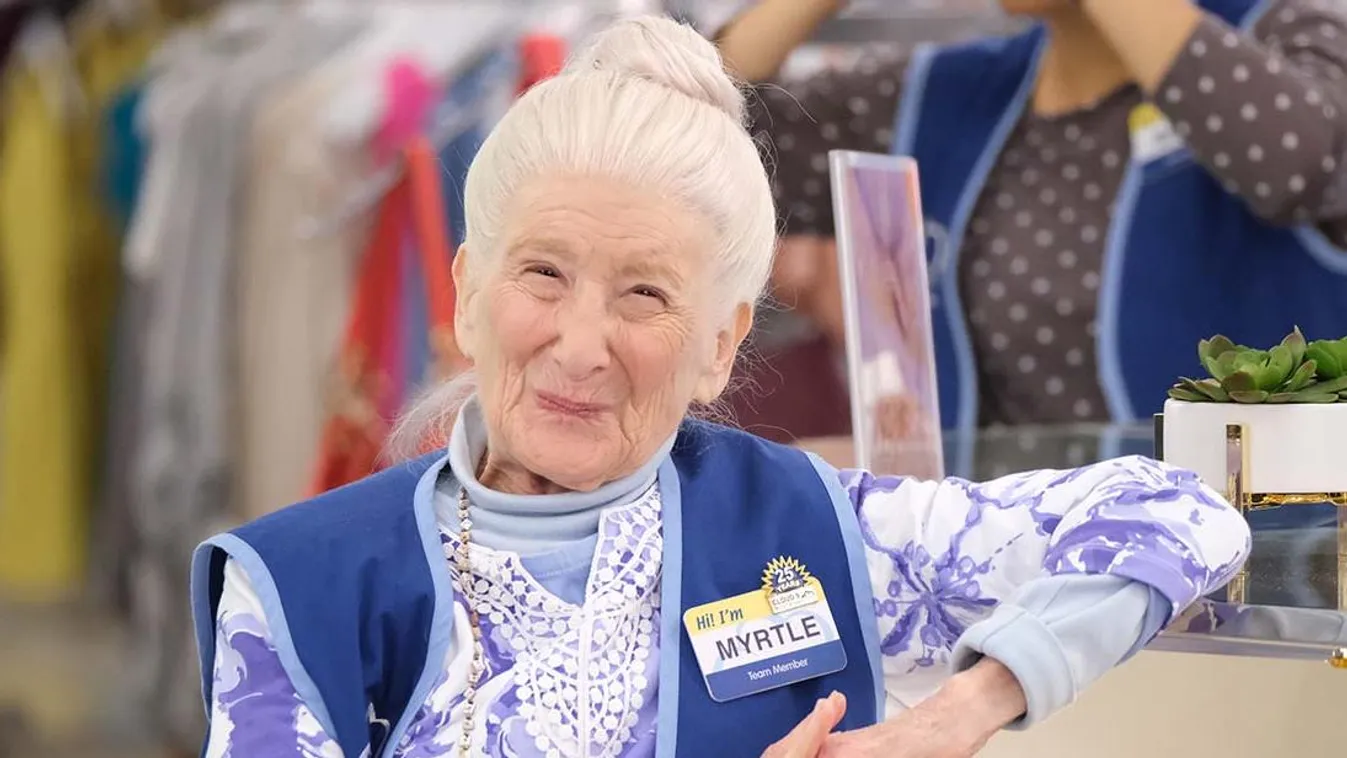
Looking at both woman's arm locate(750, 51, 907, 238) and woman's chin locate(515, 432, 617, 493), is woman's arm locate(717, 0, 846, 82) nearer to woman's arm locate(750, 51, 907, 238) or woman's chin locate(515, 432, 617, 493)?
woman's arm locate(750, 51, 907, 238)

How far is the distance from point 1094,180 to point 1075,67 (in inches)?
5.5

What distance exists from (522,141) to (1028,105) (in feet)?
4.33

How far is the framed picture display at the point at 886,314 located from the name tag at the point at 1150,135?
58 cm

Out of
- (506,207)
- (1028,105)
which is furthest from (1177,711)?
(1028,105)

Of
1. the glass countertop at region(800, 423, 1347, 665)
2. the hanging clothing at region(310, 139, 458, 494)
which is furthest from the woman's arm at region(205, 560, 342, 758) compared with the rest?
the hanging clothing at region(310, 139, 458, 494)

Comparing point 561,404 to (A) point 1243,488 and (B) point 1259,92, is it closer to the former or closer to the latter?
(A) point 1243,488

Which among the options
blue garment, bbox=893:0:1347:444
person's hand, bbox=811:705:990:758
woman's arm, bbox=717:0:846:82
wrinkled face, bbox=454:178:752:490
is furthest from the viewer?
woman's arm, bbox=717:0:846:82

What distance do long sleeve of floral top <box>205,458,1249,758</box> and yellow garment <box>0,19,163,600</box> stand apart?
1495 mm

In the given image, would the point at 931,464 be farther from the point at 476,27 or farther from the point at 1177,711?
the point at 476,27

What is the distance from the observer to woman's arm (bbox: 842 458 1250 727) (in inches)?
33.4

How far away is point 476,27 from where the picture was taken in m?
2.25

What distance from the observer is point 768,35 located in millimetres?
2162

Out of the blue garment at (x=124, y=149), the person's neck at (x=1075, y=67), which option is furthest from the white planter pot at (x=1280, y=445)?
the blue garment at (x=124, y=149)

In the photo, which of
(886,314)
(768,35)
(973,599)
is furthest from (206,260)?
(973,599)
